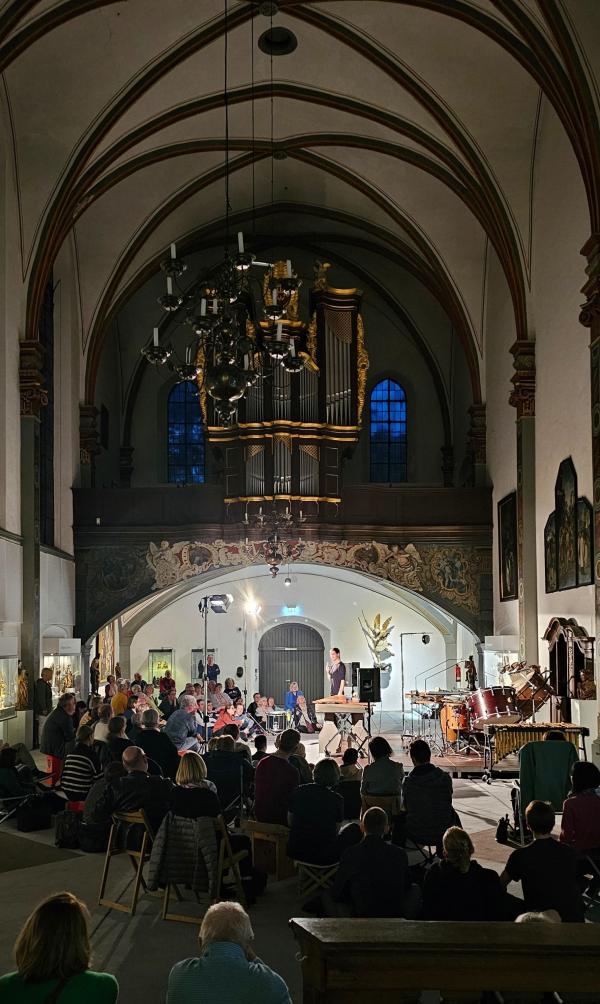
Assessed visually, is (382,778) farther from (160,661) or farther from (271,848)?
(160,661)

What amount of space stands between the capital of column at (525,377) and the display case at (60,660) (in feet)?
28.5

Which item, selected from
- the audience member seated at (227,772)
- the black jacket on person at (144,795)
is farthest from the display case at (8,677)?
the black jacket on person at (144,795)

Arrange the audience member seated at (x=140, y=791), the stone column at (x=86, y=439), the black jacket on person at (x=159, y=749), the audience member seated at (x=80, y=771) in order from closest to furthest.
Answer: the audience member seated at (x=140, y=791) < the audience member seated at (x=80, y=771) < the black jacket on person at (x=159, y=749) < the stone column at (x=86, y=439)

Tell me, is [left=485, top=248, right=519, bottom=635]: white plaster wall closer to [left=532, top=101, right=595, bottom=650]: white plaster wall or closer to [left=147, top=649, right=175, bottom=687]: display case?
[left=532, top=101, right=595, bottom=650]: white plaster wall

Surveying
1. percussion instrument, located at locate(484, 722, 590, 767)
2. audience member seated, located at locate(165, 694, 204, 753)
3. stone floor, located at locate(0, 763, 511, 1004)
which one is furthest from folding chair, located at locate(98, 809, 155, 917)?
percussion instrument, located at locate(484, 722, 590, 767)

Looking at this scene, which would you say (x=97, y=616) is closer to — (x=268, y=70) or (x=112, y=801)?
(x=268, y=70)

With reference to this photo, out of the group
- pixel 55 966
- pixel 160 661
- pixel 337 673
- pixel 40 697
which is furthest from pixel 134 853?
pixel 160 661

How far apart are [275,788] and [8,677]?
849 centimetres

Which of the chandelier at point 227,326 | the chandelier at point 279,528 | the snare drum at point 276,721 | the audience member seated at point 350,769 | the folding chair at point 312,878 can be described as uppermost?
the chandelier at point 227,326

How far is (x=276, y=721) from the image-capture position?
24.0 m

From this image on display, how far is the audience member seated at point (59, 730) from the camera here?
42.4 ft

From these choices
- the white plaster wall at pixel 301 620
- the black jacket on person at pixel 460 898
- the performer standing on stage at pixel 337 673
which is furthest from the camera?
the white plaster wall at pixel 301 620

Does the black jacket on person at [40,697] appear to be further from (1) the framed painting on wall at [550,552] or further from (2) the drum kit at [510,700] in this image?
(1) the framed painting on wall at [550,552]

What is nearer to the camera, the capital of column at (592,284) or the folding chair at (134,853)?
the folding chair at (134,853)
